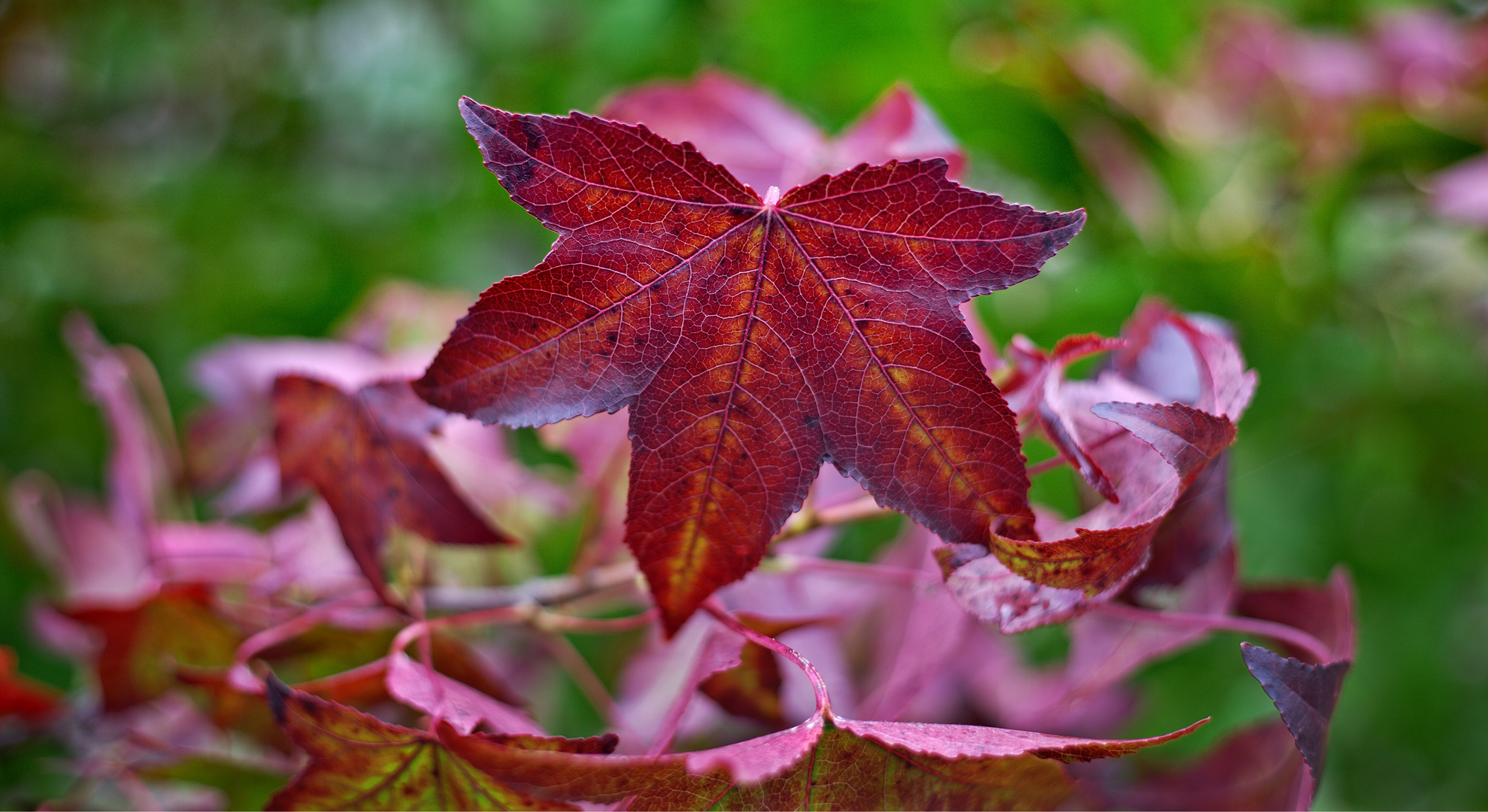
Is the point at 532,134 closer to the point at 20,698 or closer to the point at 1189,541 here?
the point at 1189,541

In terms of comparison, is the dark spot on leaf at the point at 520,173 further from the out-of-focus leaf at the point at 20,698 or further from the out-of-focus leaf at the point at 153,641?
the out-of-focus leaf at the point at 20,698

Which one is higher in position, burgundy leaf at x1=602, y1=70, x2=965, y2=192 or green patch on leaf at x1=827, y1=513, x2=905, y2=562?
burgundy leaf at x1=602, y1=70, x2=965, y2=192

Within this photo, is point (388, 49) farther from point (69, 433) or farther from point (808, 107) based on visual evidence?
point (808, 107)

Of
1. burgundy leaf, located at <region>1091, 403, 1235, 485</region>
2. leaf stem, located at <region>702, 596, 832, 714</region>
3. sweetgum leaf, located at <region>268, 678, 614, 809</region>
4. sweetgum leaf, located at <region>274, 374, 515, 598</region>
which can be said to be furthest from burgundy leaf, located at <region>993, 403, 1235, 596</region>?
sweetgum leaf, located at <region>274, 374, 515, 598</region>

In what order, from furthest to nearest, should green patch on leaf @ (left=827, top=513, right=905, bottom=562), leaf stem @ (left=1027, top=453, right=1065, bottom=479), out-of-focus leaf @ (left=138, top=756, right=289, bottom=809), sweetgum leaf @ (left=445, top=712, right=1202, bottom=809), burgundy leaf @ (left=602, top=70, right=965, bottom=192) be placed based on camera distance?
green patch on leaf @ (left=827, top=513, right=905, bottom=562)
burgundy leaf @ (left=602, top=70, right=965, bottom=192)
out-of-focus leaf @ (left=138, top=756, right=289, bottom=809)
leaf stem @ (left=1027, top=453, right=1065, bottom=479)
sweetgum leaf @ (left=445, top=712, right=1202, bottom=809)

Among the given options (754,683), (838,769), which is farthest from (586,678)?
(838,769)

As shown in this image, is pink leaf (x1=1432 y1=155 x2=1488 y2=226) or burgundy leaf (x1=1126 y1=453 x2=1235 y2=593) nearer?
burgundy leaf (x1=1126 y1=453 x2=1235 y2=593)

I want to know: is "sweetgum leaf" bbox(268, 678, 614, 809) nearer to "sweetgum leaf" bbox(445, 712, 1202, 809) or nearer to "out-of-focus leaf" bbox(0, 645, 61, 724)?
"sweetgum leaf" bbox(445, 712, 1202, 809)

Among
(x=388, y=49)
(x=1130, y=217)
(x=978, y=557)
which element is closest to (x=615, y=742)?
(x=978, y=557)
